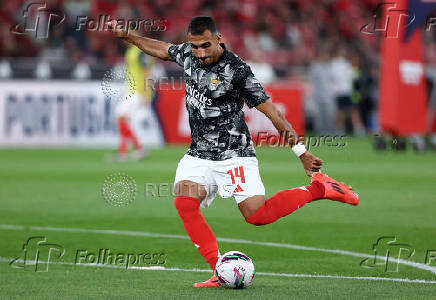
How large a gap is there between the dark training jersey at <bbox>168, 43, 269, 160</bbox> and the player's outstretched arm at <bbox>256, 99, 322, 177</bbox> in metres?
0.06

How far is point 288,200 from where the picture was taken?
A: 7066 millimetres

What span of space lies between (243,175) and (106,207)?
216 inches

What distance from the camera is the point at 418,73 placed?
66.3ft

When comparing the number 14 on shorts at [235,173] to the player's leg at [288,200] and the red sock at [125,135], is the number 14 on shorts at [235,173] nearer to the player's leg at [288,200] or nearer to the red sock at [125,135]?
the player's leg at [288,200]

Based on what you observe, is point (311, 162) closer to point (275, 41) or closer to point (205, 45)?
point (205, 45)

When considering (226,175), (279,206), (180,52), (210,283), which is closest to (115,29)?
(180,52)

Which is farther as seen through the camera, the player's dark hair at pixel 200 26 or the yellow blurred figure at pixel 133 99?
the yellow blurred figure at pixel 133 99

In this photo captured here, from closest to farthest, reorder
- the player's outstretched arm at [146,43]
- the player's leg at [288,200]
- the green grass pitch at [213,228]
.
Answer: the green grass pitch at [213,228] < the player's leg at [288,200] < the player's outstretched arm at [146,43]

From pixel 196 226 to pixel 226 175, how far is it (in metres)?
0.44

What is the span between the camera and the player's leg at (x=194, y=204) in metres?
6.85

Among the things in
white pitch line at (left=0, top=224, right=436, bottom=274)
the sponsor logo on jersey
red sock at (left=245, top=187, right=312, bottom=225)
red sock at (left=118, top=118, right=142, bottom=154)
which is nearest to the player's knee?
red sock at (left=245, top=187, right=312, bottom=225)

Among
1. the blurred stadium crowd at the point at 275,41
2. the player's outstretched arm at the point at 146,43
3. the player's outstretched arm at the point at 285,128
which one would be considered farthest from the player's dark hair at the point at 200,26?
the blurred stadium crowd at the point at 275,41

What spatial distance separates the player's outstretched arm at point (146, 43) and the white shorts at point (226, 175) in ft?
3.14

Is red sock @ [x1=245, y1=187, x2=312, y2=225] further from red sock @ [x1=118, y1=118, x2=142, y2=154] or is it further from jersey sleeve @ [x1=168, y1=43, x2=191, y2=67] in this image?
red sock @ [x1=118, y1=118, x2=142, y2=154]
